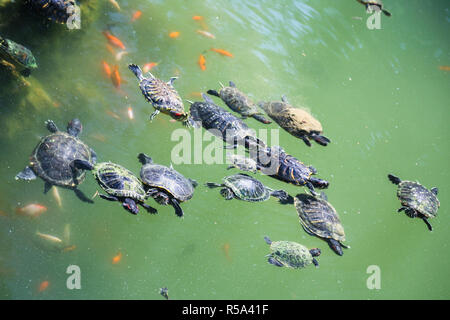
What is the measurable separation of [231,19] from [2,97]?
12.4 feet

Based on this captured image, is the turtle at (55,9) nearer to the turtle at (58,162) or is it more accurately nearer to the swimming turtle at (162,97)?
the swimming turtle at (162,97)

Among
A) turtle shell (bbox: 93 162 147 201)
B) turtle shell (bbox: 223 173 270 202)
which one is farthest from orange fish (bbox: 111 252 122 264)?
turtle shell (bbox: 223 173 270 202)

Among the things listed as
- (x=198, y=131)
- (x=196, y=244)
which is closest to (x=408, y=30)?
(x=198, y=131)

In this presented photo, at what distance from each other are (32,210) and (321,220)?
332 centimetres

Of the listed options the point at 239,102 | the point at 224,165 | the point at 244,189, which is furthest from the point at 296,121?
the point at 244,189

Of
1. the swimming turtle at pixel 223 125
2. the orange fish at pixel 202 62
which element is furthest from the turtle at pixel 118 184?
the orange fish at pixel 202 62

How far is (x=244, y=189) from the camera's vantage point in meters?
3.86

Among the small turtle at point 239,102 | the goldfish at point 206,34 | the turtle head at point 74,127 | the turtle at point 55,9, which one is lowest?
the turtle head at point 74,127

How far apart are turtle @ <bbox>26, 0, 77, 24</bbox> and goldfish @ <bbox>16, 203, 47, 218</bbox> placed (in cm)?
261

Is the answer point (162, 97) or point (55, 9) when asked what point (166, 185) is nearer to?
point (162, 97)

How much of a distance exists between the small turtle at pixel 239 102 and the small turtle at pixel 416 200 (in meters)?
2.28

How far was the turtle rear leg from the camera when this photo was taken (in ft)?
11.1

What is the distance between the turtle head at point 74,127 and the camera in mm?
3680

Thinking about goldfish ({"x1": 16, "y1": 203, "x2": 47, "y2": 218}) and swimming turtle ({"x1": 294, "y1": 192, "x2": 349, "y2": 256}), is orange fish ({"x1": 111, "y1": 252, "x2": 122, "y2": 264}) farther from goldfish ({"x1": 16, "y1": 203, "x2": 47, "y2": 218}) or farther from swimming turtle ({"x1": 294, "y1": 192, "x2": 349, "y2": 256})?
swimming turtle ({"x1": 294, "y1": 192, "x2": 349, "y2": 256})
